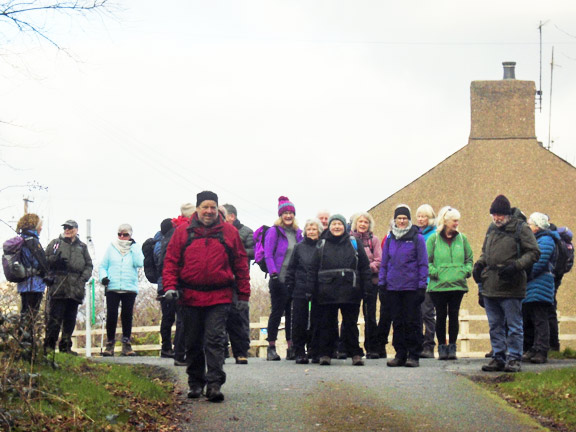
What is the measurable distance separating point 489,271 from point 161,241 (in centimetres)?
481

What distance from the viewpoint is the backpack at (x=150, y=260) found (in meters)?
16.0

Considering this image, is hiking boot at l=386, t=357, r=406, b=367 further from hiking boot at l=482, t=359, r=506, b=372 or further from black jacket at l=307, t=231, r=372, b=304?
hiking boot at l=482, t=359, r=506, b=372

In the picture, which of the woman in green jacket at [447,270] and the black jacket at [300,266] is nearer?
the woman in green jacket at [447,270]

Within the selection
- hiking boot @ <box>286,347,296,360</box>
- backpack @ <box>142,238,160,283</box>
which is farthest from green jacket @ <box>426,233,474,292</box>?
backpack @ <box>142,238,160,283</box>

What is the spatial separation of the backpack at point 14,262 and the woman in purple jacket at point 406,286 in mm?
4643

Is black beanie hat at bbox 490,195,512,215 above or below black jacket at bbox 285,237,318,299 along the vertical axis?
above

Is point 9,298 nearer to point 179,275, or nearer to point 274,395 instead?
point 179,275

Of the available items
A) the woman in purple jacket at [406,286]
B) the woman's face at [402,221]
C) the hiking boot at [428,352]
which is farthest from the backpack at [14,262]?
the hiking boot at [428,352]

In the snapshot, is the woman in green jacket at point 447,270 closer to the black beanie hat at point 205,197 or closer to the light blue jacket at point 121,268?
the light blue jacket at point 121,268

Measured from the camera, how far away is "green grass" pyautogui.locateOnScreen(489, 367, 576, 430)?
31.6ft

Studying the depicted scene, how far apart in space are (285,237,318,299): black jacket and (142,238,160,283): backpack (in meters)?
2.32

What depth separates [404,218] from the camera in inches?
544

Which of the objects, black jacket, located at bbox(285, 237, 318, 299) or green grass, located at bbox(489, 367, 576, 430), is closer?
green grass, located at bbox(489, 367, 576, 430)

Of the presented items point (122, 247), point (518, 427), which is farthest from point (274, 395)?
point (122, 247)
